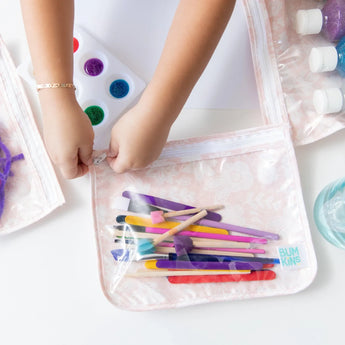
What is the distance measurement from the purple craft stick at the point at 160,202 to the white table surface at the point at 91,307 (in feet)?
0.18

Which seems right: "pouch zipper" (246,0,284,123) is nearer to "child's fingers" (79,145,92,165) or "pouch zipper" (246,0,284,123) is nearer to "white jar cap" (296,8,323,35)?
"white jar cap" (296,8,323,35)

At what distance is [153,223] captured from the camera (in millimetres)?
469

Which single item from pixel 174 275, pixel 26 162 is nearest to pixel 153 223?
pixel 174 275

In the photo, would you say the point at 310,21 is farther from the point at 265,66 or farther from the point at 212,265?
the point at 212,265

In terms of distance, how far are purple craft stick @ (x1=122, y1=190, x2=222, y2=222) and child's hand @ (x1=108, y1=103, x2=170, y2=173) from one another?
0.05m

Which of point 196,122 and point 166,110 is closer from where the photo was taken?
point 166,110

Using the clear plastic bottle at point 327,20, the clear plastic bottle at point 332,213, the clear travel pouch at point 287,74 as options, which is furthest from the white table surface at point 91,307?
the clear plastic bottle at point 327,20

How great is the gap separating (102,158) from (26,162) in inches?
3.9

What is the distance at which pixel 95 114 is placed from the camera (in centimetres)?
50

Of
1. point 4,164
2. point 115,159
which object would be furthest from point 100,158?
point 4,164

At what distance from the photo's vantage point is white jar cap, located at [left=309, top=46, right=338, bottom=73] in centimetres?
49

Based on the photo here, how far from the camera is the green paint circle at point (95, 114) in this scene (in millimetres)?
499

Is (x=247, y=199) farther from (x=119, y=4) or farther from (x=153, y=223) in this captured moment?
(x=119, y=4)

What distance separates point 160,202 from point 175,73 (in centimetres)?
15
